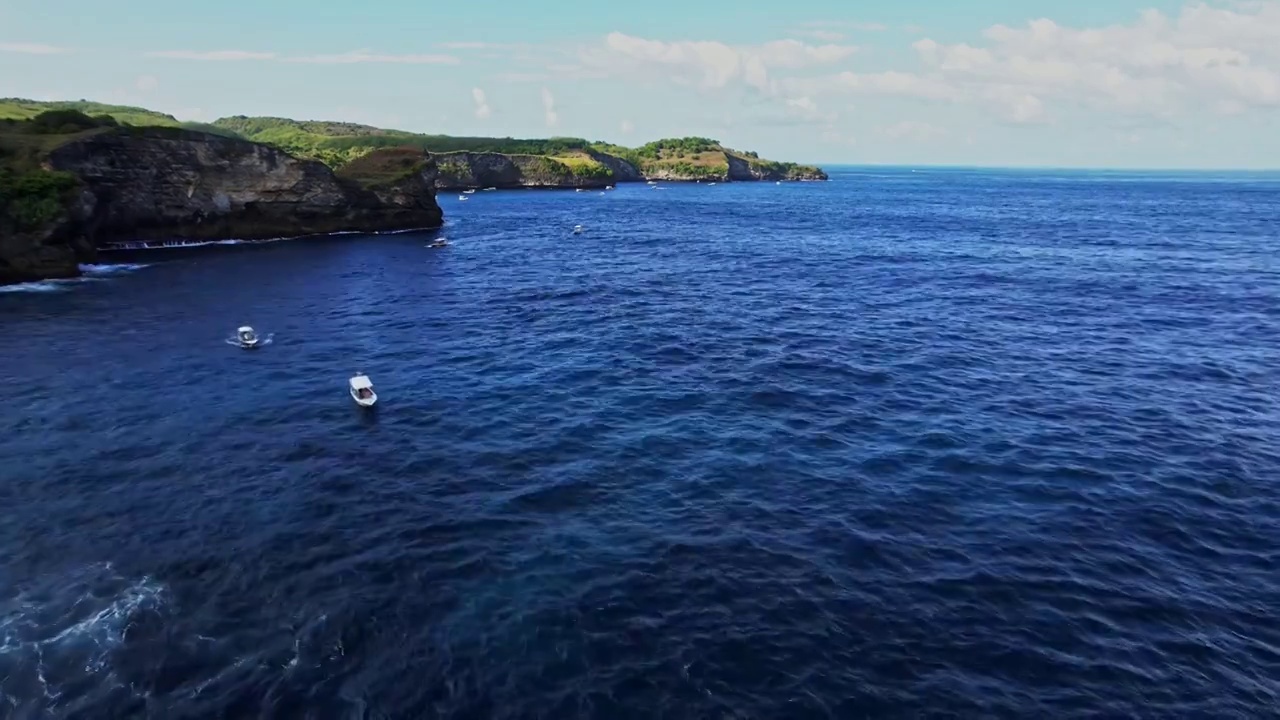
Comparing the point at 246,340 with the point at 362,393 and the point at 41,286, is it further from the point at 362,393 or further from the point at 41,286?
the point at 41,286

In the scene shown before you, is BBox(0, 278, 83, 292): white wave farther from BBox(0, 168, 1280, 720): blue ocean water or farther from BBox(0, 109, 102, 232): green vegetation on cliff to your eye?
BBox(0, 168, 1280, 720): blue ocean water

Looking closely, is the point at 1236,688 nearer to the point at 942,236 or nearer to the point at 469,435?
the point at 469,435

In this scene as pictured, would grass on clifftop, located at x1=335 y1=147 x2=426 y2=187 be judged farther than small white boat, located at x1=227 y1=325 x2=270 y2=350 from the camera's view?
Yes

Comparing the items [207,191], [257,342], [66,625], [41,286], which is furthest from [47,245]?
[66,625]

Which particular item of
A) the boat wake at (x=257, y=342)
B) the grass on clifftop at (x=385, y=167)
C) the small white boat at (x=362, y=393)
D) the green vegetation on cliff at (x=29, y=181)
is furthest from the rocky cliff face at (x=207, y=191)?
the small white boat at (x=362, y=393)

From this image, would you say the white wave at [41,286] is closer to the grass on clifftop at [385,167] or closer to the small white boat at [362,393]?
the small white boat at [362,393]

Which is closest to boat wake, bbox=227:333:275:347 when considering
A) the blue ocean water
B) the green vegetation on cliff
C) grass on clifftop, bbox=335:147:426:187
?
the blue ocean water

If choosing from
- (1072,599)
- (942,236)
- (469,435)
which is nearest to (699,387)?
(469,435)
